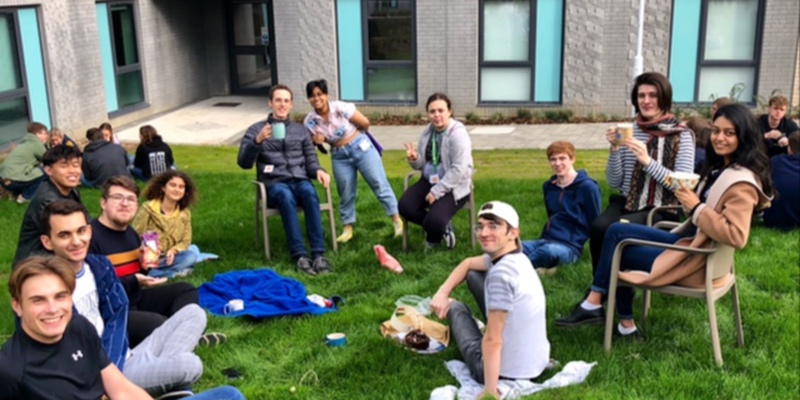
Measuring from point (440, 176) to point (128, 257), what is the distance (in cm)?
288

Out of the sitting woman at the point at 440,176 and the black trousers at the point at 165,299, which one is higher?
the sitting woman at the point at 440,176

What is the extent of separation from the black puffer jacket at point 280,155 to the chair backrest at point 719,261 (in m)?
3.79

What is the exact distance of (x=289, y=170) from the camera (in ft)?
23.4

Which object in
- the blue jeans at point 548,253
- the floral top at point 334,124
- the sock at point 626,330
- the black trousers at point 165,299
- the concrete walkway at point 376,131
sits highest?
the floral top at point 334,124

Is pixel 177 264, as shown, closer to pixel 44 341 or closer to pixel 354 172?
pixel 354 172

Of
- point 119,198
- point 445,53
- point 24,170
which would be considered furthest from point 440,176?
point 445,53

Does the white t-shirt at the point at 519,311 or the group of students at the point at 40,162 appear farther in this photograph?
the group of students at the point at 40,162

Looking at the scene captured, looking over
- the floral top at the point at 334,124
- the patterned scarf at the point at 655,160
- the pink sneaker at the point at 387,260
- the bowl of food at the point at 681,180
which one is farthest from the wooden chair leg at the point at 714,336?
the floral top at the point at 334,124

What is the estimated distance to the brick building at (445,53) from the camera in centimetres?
1334

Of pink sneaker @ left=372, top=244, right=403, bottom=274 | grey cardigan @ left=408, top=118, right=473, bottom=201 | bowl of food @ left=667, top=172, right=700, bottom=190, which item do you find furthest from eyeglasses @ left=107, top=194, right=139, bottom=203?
bowl of food @ left=667, top=172, right=700, bottom=190

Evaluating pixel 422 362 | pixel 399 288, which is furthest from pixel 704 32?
pixel 422 362

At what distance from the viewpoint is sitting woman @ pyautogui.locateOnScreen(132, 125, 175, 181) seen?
1011 centimetres

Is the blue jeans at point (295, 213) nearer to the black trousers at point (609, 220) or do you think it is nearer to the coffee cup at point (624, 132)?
the black trousers at point (609, 220)

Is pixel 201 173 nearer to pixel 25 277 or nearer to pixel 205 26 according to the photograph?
pixel 25 277
